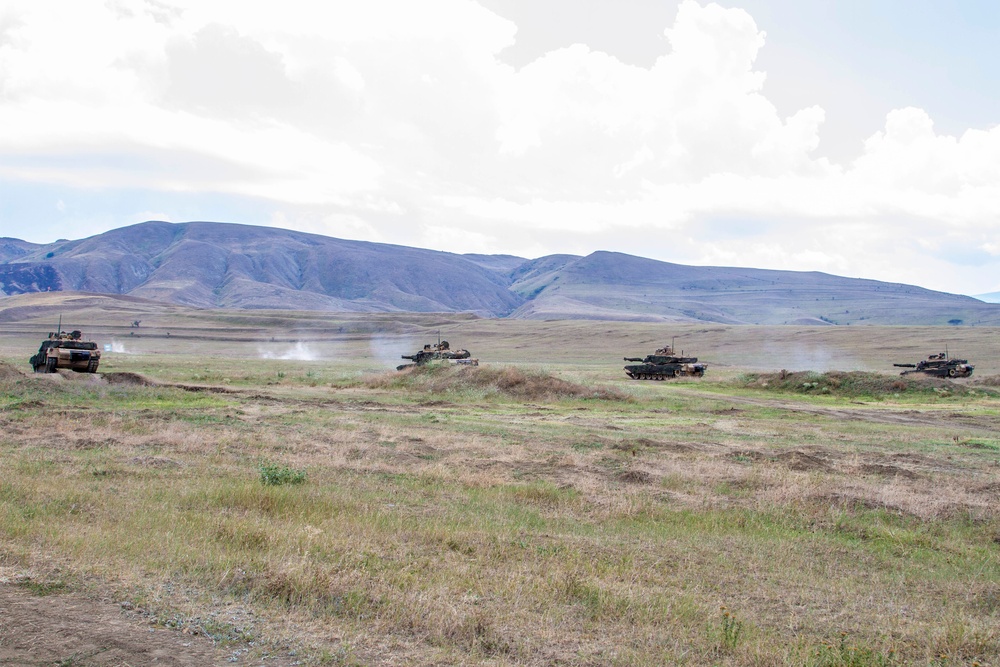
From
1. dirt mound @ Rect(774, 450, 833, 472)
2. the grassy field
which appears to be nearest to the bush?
the grassy field

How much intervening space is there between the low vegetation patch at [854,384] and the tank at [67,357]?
37.8m

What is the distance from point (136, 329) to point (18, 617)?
127 metres

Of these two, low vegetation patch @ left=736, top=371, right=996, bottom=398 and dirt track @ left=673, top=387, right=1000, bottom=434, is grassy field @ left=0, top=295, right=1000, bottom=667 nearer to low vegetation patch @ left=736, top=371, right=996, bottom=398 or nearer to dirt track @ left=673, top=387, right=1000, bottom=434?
dirt track @ left=673, top=387, right=1000, bottom=434

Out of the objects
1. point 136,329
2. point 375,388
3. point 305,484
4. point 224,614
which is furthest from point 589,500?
point 136,329

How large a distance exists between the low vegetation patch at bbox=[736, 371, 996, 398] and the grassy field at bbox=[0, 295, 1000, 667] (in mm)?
17531

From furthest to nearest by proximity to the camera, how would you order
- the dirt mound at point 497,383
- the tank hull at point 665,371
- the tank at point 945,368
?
1. the tank hull at point 665,371
2. the tank at point 945,368
3. the dirt mound at point 497,383

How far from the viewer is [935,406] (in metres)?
38.2

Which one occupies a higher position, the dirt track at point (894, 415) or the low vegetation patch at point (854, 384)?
the low vegetation patch at point (854, 384)

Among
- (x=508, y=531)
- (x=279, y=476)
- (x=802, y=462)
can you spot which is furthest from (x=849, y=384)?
(x=279, y=476)

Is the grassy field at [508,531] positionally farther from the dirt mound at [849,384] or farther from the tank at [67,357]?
the dirt mound at [849,384]

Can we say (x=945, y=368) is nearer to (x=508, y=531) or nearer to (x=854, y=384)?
(x=854, y=384)

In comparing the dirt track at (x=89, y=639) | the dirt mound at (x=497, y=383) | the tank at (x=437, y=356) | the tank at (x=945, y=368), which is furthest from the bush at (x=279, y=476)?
the tank at (x=945, y=368)

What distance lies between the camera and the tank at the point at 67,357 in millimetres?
39844

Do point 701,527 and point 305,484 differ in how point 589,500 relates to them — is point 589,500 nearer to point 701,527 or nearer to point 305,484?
point 701,527
